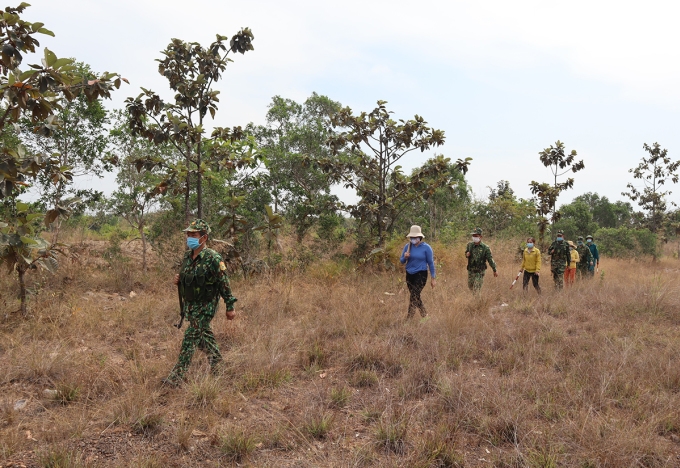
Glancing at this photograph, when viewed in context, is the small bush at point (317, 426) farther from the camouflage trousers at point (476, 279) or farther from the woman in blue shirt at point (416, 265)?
the camouflage trousers at point (476, 279)

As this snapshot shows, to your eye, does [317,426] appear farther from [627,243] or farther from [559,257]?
[627,243]

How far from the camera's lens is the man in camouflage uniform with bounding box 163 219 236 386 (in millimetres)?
4469

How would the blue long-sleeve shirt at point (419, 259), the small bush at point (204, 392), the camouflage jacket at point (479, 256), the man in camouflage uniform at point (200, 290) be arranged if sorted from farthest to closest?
the camouflage jacket at point (479, 256), the blue long-sleeve shirt at point (419, 259), the man in camouflage uniform at point (200, 290), the small bush at point (204, 392)

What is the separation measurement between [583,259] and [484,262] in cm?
457

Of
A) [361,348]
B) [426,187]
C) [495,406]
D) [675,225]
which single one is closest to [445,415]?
[495,406]

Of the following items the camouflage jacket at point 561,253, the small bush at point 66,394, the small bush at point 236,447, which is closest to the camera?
the small bush at point 236,447

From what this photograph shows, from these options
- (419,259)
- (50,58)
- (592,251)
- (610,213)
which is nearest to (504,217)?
(592,251)

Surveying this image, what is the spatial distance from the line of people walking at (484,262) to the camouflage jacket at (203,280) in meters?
3.20

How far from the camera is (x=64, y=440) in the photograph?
3268 millimetres

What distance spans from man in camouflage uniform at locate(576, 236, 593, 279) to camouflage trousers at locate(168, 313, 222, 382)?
32.5 ft

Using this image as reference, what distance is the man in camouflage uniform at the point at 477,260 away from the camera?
8.34 m

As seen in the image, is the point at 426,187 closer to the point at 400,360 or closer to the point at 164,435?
the point at 400,360

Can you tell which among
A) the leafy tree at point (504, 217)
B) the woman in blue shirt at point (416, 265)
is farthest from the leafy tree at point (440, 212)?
the woman in blue shirt at point (416, 265)

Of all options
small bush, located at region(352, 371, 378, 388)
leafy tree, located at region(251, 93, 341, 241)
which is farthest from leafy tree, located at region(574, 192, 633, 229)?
small bush, located at region(352, 371, 378, 388)
